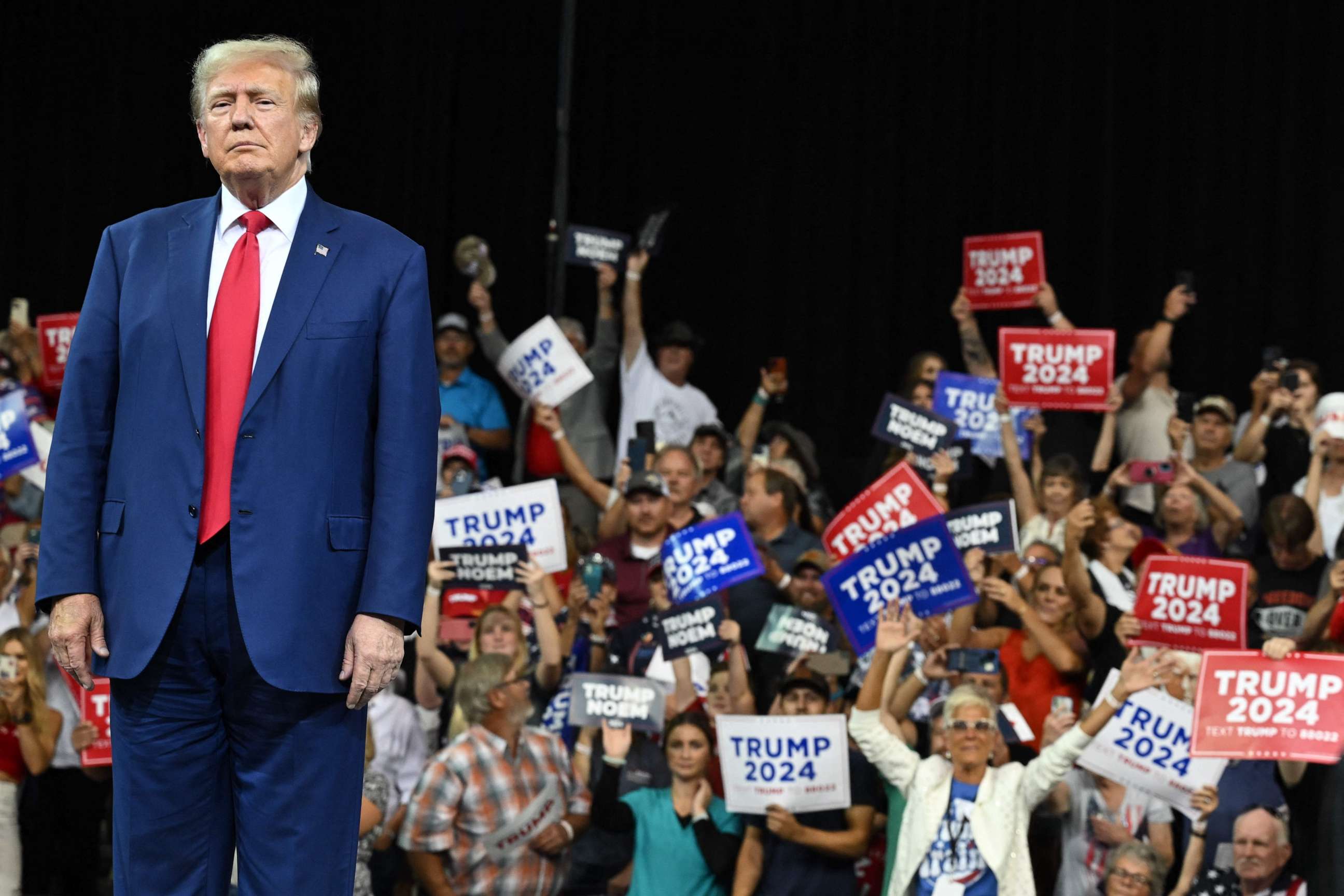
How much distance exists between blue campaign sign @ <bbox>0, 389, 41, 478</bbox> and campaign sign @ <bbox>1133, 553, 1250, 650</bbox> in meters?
4.08

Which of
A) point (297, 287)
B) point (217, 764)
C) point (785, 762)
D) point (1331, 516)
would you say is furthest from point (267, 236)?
point (1331, 516)

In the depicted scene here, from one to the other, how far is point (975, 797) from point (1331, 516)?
7.76ft

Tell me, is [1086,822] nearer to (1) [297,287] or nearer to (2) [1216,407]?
(2) [1216,407]

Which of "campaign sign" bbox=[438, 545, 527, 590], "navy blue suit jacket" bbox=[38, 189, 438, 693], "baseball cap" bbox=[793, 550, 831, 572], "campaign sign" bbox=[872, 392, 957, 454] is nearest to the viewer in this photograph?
"navy blue suit jacket" bbox=[38, 189, 438, 693]

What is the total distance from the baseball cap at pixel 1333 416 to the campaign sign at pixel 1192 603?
1288 millimetres

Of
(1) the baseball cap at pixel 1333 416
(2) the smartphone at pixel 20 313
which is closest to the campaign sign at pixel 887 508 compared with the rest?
(1) the baseball cap at pixel 1333 416

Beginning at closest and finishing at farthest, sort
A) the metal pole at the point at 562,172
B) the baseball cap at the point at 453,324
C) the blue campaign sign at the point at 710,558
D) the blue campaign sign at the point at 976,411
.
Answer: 1. the blue campaign sign at the point at 710,558
2. the blue campaign sign at the point at 976,411
3. the baseball cap at the point at 453,324
4. the metal pole at the point at 562,172

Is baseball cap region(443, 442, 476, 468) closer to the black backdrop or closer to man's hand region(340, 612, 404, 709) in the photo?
the black backdrop

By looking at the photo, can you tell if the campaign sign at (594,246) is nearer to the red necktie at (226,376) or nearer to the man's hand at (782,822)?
the man's hand at (782,822)

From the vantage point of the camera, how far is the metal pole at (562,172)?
945 cm

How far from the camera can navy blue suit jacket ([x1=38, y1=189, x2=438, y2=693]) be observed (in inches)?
92.3

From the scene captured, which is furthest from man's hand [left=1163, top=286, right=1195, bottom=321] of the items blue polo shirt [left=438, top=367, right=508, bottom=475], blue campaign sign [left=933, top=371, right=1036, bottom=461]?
blue polo shirt [left=438, top=367, right=508, bottom=475]

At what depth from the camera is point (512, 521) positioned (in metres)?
6.76

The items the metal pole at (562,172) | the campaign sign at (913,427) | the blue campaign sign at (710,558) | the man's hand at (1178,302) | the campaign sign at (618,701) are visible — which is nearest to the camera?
the campaign sign at (618,701)
